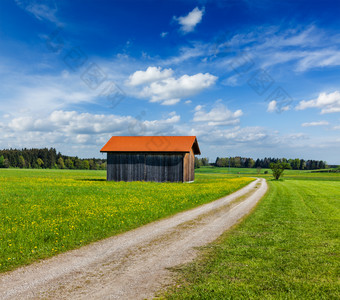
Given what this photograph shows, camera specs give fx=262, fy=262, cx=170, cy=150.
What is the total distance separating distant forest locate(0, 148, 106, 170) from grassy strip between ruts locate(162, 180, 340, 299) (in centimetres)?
16403

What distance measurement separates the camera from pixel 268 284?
596 centimetres

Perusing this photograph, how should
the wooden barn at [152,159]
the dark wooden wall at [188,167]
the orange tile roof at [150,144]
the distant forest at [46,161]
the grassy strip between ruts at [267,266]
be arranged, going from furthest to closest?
the distant forest at [46,161], the orange tile roof at [150,144], the dark wooden wall at [188,167], the wooden barn at [152,159], the grassy strip between ruts at [267,266]

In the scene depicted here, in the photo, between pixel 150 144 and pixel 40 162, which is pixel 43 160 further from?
pixel 150 144

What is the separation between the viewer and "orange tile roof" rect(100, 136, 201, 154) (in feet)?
138

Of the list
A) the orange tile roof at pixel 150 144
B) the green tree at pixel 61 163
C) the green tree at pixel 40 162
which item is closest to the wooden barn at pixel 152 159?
the orange tile roof at pixel 150 144

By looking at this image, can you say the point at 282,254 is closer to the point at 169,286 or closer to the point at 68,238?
the point at 169,286

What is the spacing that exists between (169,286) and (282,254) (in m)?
4.12

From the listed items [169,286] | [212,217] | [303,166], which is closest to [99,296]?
[169,286]

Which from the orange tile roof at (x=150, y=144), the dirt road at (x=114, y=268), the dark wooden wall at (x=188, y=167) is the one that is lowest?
the dirt road at (x=114, y=268)

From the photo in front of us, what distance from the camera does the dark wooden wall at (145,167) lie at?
4119 cm

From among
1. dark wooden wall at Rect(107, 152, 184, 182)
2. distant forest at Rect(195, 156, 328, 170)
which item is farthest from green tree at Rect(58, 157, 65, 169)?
dark wooden wall at Rect(107, 152, 184, 182)

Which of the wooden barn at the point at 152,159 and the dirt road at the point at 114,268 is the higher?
the wooden barn at the point at 152,159

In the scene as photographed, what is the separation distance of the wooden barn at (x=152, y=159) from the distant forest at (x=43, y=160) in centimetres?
12878

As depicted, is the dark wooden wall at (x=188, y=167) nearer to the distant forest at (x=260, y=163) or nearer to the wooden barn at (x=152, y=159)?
the wooden barn at (x=152, y=159)
